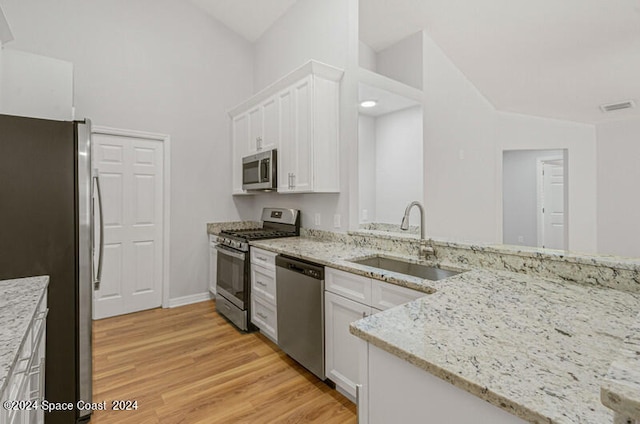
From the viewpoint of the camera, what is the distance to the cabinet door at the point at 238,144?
3.84 m

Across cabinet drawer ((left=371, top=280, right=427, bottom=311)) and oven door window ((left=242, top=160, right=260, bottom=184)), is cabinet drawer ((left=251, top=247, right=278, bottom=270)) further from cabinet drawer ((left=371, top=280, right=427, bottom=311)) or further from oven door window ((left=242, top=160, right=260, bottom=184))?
cabinet drawer ((left=371, top=280, right=427, bottom=311))

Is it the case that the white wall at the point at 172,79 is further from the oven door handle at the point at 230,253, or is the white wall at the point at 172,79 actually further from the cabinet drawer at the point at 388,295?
the cabinet drawer at the point at 388,295

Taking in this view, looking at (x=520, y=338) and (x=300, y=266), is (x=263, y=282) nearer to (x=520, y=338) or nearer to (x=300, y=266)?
(x=300, y=266)

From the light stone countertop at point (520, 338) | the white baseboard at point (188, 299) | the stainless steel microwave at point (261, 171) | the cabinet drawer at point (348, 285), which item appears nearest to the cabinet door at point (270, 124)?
the stainless steel microwave at point (261, 171)

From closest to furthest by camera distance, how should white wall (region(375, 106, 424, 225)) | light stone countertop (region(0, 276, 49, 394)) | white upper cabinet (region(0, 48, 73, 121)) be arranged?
light stone countertop (region(0, 276, 49, 394))
white upper cabinet (region(0, 48, 73, 121))
white wall (region(375, 106, 424, 225))

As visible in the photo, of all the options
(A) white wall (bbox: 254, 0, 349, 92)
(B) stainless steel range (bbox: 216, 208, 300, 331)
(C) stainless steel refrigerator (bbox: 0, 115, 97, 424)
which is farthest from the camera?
(B) stainless steel range (bbox: 216, 208, 300, 331)

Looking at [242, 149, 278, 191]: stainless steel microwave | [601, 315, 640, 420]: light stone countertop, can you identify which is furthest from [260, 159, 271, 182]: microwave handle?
[601, 315, 640, 420]: light stone countertop

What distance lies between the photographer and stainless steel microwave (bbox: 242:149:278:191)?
3.26 m

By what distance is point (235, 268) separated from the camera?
10.4 feet

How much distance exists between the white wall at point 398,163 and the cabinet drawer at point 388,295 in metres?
2.10

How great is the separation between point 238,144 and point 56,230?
2.60 m

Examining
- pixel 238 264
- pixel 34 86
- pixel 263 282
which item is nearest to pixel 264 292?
pixel 263 282

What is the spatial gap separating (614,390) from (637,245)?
2.44 meters

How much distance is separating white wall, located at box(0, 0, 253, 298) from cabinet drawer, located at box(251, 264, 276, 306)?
146 centimetres
